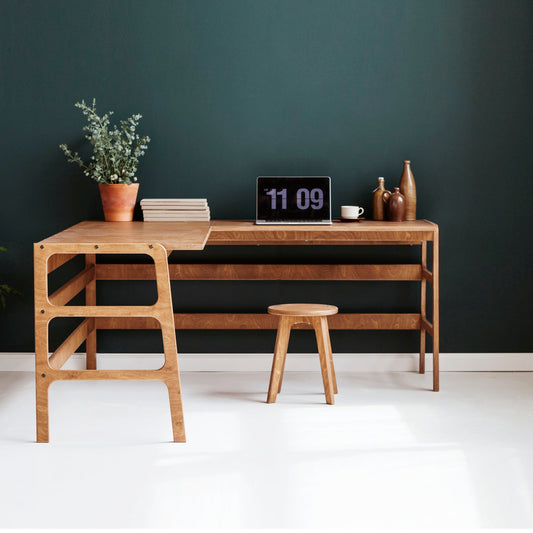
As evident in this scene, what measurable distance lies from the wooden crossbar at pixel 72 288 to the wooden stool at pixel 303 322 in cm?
94

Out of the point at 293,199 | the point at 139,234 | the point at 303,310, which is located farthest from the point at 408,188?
the point at 139,234

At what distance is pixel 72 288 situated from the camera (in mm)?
3326

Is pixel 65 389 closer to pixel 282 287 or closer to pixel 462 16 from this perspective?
pixel 282 287

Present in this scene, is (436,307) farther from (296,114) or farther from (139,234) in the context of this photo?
(139,234)

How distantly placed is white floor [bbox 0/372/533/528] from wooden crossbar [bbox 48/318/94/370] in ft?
0.93

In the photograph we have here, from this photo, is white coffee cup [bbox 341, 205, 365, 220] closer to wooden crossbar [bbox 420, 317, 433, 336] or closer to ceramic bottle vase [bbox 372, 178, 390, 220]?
ceramic bottle vase [bbox 372, 178, 390, 220]

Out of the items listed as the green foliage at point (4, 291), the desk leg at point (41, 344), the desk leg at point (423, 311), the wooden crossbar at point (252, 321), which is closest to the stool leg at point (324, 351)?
the wooden crossbar at point (252, 321)

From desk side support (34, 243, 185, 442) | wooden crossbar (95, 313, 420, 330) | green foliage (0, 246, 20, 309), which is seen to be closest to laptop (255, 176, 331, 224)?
wooden crossbar (95, 313, 420, 330)

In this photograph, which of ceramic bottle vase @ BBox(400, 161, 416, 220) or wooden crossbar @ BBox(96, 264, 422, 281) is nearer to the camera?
ceramic bottle vase @ BBox(400, 161, 416, 220)

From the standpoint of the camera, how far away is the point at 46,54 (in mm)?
3773

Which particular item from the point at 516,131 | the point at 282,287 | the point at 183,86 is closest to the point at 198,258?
the point at 282,287

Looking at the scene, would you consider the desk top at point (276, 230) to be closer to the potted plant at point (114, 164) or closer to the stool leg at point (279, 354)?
the potted plant at point (114, 164)

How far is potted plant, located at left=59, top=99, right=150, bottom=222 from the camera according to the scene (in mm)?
3625

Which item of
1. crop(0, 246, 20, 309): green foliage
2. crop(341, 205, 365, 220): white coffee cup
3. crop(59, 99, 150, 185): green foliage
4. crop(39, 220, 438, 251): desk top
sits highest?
crop(59, 99, 150, 185): green foliage
